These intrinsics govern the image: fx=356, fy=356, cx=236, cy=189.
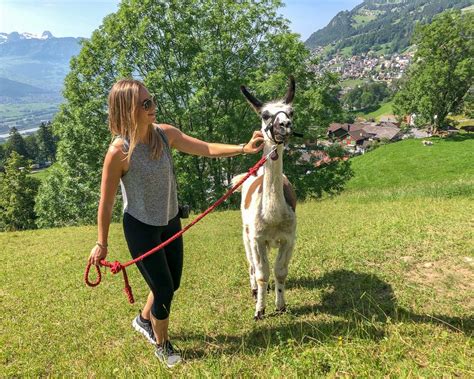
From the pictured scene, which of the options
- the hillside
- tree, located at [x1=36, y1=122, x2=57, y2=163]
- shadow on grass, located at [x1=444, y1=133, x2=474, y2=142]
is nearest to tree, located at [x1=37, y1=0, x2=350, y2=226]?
the hillside

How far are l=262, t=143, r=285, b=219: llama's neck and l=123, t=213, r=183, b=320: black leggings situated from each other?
119 cm

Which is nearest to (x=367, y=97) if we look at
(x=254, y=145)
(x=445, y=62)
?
(x=445, y=62)

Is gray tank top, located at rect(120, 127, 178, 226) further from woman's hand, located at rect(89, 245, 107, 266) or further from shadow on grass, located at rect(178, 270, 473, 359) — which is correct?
shadow on grass, located at rect(178, 270, 473, 359)

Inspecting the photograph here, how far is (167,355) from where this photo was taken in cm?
386

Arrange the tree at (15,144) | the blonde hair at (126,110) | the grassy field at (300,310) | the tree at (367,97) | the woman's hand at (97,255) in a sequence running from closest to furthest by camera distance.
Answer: the blonde hair at (126,110) → the grassy field at (300,310) → the woman's hand at (97,255) → the tree at (15,144) → the tree at (367,97)

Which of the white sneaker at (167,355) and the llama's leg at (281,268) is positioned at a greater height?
the llama's leg at (281,268)

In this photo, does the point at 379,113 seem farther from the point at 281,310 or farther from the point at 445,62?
the point at 281,310

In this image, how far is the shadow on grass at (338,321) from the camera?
3973mm

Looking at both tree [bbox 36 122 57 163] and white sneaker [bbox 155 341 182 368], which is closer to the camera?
white sneaker [bbox 155 341 182 368]

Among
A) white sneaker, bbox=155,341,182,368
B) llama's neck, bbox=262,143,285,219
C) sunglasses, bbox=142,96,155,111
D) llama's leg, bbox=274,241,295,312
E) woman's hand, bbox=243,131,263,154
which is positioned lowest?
white sneaker, bbox=155,341,182,368

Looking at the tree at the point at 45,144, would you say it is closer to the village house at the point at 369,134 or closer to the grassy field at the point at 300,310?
the village house at the point at 369,134

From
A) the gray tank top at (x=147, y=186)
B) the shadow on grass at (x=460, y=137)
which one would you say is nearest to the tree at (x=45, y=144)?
the shadow on grass at (x=460, y=137)

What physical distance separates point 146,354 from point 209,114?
53.0 ft

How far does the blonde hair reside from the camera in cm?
327
